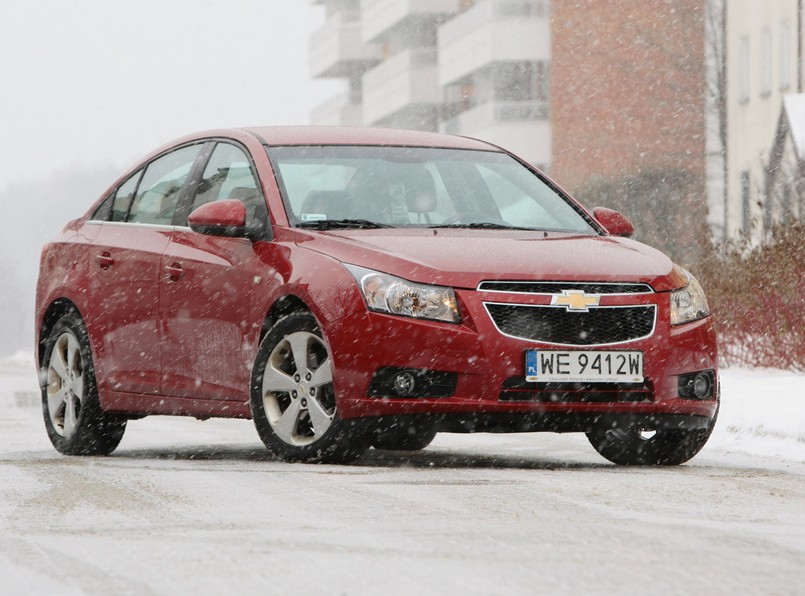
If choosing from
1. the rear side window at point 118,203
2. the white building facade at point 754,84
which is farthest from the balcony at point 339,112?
the rear side window at point 118,203

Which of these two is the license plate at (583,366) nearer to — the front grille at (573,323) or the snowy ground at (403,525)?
the front grille at (573,323)

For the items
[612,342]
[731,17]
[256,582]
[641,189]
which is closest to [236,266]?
[612,342]

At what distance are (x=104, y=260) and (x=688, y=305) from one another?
3.32 meters

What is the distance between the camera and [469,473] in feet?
28.2

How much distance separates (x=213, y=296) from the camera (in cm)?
959

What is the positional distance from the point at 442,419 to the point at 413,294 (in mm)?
581

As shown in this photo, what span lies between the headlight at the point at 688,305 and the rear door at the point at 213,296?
76.0 inches

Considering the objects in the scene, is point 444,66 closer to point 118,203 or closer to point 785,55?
point 785,55

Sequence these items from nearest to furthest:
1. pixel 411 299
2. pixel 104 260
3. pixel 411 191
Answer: pixel 411 299
pixel 411 191
pixel 104 260

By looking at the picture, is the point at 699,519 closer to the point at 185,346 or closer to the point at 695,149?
the point at 185,346

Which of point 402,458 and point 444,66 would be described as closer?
point 402,458

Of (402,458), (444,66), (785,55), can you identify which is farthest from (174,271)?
(444,66)

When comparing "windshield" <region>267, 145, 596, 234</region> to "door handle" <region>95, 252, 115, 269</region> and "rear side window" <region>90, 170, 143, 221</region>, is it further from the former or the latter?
"rear side window" <region>90, 170, 143, 221</region>

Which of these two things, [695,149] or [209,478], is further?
[695,149]
